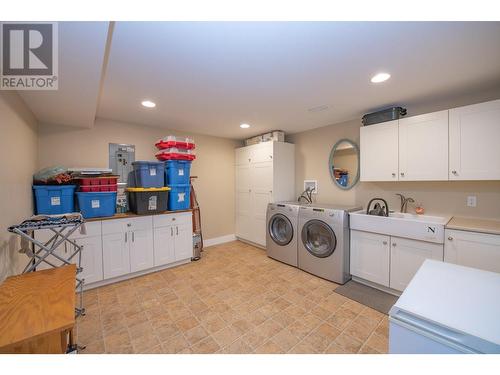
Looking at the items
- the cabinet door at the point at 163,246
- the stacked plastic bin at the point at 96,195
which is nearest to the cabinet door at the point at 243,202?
the cabinet door at the point at 163,246

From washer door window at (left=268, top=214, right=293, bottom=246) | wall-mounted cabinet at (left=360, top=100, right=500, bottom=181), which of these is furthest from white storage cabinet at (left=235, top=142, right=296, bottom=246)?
wall-mounted cabinet at (left=360, top=100, right=500, bottom=181)

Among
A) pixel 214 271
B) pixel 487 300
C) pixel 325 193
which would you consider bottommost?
pixel 214 271

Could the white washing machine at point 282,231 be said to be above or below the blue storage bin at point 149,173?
below

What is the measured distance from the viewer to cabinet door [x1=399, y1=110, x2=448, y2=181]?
2.17 meters

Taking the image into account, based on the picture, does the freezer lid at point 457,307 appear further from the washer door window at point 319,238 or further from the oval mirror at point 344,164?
the oval mirror at point 344,164

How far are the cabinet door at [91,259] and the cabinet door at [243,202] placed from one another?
2.47 meters

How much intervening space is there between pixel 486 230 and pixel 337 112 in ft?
6.35

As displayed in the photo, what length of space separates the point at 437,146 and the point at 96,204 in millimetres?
4020

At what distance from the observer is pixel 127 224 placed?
9.07 feet

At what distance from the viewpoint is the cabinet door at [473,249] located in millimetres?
1781

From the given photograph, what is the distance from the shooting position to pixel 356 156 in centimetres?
312

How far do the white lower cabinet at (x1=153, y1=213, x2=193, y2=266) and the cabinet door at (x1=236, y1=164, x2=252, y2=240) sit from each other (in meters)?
1.27
